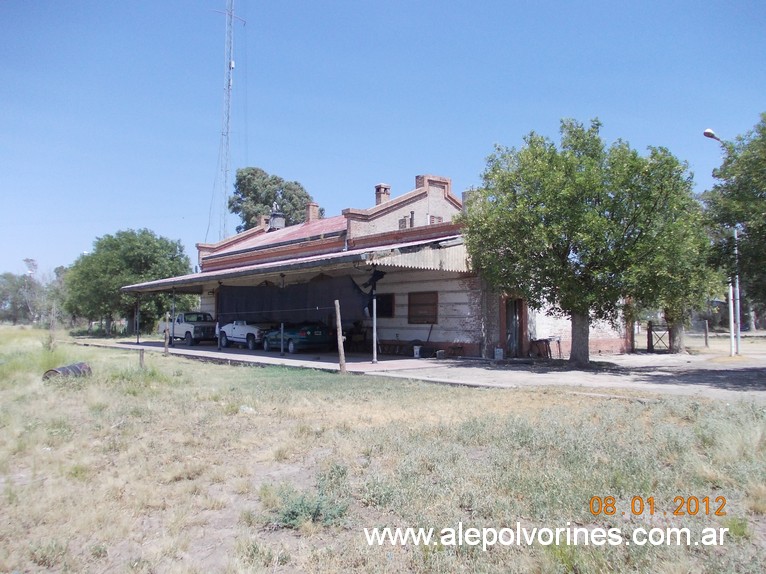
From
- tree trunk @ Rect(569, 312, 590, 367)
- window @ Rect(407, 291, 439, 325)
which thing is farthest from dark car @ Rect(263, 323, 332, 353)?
tree trunk @ Rect(569, 312, 590, 367)

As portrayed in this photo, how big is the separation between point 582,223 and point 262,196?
48.2m

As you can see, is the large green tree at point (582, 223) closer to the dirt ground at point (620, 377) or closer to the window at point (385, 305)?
the dirt ground at point (620, 377)

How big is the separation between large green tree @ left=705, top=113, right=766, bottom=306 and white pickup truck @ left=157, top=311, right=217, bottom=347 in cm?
2424

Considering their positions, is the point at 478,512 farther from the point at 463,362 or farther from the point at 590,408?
the point at 463,362

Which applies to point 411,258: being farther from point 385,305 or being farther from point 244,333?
point 244,333

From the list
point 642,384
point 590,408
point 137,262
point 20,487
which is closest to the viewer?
point 20,487

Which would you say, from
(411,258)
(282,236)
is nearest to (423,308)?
(411,258)

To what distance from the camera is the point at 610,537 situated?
419 cm

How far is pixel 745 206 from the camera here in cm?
1398

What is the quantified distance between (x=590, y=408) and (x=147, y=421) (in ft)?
23.1

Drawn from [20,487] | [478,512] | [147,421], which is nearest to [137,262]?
[147,421]

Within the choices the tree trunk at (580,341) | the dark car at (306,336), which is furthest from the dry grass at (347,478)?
the dark car at (306,336)

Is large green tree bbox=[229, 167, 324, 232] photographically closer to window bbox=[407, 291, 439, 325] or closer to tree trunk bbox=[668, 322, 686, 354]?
window bbox=[407, 291, 439, 325]
